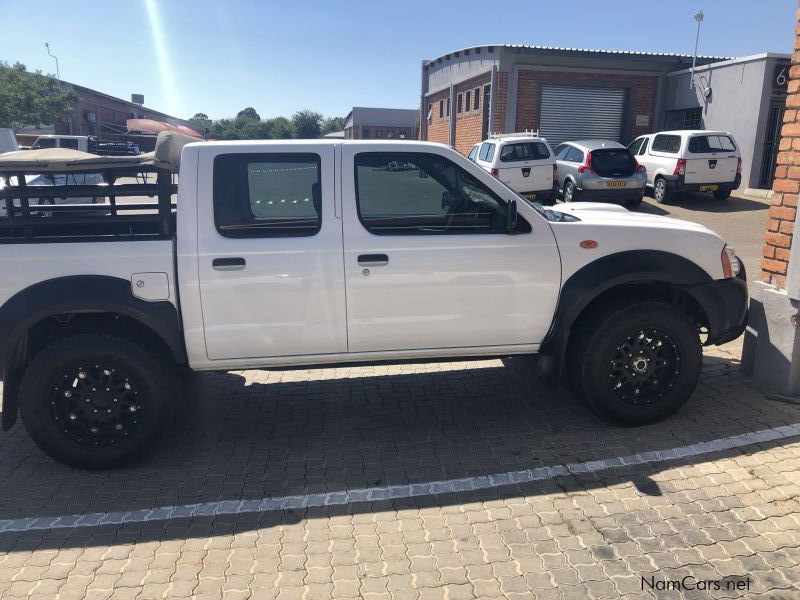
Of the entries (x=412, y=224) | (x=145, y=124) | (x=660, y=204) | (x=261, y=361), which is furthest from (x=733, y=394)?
(x=145, y=124)

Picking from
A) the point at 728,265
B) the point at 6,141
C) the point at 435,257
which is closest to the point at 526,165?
the point at 728,265

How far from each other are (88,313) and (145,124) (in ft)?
86.3

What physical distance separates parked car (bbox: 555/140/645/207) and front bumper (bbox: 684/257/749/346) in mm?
11361

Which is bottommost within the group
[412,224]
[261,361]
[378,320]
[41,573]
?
[41,573]

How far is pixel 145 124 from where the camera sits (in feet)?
89.6

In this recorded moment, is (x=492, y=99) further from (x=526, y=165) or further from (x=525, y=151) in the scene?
(x=526, y=165)

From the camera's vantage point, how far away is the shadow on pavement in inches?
143

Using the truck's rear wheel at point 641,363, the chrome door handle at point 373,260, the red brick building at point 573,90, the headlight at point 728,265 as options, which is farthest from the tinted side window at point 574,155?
the chrome door handle at point 373,260

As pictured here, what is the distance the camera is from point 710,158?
1608 centimetres

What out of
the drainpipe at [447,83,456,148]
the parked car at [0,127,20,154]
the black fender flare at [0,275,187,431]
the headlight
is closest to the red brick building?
the drainpipe at [447,83,456,148]

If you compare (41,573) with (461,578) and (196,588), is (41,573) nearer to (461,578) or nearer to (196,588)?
(196,588)

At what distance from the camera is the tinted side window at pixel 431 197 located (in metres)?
4.06

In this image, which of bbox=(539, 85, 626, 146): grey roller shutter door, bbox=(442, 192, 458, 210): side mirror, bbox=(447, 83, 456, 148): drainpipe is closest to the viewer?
bbox=(442, 192, 458, 210): side mirror

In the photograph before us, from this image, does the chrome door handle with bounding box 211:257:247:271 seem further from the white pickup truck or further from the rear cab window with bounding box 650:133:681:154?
the rear cab window with bounding box 650:133:681:154
